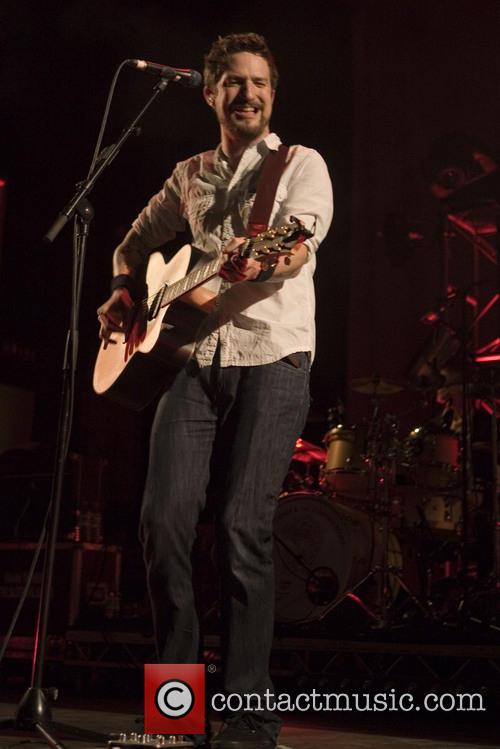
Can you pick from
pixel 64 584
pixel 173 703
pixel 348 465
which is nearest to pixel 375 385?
pixel 348 465

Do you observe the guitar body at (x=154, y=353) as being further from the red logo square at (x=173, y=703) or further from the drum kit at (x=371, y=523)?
the drum kit at (x=371, y=523)

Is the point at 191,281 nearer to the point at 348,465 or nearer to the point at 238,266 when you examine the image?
the point at 238,266

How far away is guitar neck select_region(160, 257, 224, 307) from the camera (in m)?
2.45

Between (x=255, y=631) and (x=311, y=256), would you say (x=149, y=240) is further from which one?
(x=255, y=631)

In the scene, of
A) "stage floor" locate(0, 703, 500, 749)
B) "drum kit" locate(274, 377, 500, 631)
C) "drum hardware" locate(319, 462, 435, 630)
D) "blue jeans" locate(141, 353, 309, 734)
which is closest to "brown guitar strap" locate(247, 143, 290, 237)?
"blue jeans" locate(141, 353, 309, 734)

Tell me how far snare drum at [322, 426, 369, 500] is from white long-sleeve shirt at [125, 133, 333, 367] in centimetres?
309

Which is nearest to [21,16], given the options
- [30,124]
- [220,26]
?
[30,124]

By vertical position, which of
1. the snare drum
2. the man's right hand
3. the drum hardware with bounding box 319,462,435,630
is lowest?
the drum hardware with bounding box 319,462,435,630

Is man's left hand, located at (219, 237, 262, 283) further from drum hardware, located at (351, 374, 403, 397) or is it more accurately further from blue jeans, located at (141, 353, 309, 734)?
drum hardware, located at (351, 374, 403, 397)

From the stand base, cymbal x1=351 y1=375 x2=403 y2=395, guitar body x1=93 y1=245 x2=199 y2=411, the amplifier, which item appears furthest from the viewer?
cymbal x1=351 y1=375 x2=403 y2=395

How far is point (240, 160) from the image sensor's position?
2.67m

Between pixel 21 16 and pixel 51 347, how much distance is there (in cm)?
252

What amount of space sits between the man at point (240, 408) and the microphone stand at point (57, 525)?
0.24 m

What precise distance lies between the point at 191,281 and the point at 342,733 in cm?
170
